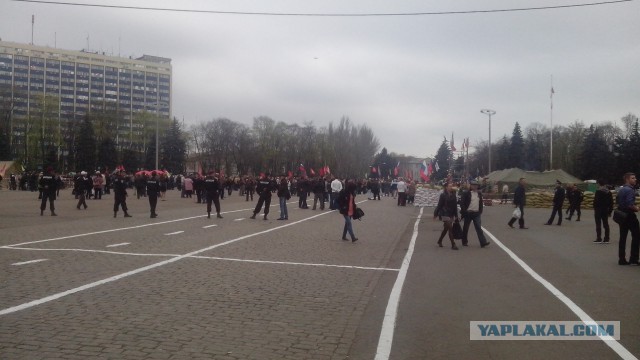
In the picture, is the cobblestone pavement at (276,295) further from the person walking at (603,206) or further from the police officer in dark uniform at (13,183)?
the police officer in dark uniform at (13,183)

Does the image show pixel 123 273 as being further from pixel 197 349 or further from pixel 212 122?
pixel 212 122

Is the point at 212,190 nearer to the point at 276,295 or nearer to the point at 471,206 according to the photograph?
the point at 471,206

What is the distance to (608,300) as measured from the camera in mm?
8234

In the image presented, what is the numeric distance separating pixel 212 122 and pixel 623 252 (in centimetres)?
9965

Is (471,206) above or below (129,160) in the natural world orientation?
below

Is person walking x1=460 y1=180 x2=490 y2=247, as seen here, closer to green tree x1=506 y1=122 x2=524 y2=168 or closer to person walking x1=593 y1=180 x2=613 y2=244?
person walking x1=593 y1=180 x2=613 y2=244

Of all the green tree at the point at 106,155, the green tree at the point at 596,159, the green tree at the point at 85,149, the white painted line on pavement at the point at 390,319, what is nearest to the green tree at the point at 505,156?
the green tree at the point at 596,159

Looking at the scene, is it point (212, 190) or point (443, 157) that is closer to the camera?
point (212, 190)

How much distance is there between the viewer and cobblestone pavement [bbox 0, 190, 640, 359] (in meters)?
5.72

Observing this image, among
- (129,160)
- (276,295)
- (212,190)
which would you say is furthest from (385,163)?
(276,295)

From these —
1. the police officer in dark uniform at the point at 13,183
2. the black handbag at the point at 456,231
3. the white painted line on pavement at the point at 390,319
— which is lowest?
the white painted line on pavement at the point at 390,319

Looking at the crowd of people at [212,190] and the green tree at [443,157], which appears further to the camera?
the green tree at [443,157]

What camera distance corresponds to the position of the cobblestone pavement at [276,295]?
18.8 feet

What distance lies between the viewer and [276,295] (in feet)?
27.1
